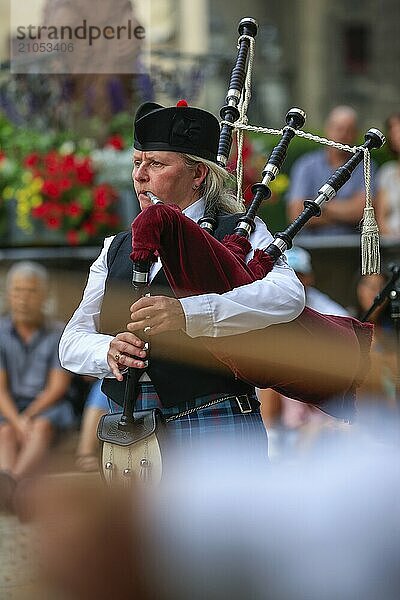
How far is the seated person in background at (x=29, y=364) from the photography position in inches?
230

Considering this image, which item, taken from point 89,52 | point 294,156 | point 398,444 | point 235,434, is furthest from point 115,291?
point 294,156

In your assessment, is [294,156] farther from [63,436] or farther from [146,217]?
[146,217]

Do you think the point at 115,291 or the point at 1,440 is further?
the point at 1,440

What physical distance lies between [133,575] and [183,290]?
3.94 ft

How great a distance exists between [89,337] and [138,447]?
0.99 feet

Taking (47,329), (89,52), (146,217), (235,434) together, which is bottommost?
(47,329)

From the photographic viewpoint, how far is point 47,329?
19.6 ft

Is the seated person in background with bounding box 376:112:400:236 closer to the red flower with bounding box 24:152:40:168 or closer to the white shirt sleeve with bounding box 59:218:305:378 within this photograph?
the red flower with bounding box 24:152:40:168

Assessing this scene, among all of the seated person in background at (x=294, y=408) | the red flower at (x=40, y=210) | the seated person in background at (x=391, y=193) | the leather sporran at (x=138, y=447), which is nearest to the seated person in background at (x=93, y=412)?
the seated person in background at (x=294, y=408)

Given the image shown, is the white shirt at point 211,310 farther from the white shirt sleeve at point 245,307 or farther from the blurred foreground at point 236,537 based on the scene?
the blurred foreground at point 236,537

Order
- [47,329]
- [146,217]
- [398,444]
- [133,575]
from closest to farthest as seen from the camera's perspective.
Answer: [133,575], [398,444], [146,217], [47,329]

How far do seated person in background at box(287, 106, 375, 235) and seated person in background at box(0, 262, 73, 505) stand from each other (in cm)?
142

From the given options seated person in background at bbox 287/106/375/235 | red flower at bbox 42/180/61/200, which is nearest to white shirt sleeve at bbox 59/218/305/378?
seated person in background at bbox 287/106/375/235

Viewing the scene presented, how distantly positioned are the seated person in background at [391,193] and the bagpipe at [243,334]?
11.3 feet
